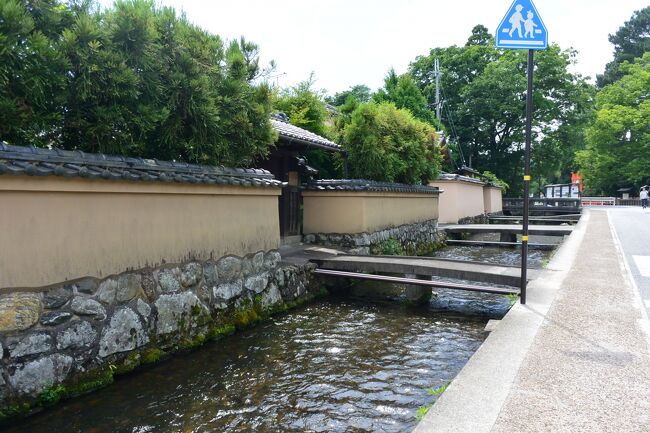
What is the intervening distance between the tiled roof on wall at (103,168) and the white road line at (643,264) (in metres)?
7.65

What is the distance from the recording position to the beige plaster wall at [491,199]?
2964 cm

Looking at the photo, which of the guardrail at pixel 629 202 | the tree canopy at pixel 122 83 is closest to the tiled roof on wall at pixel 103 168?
the tree canopy at pixel 122 83

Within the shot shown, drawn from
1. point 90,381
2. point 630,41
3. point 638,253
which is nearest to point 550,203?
point 638,253

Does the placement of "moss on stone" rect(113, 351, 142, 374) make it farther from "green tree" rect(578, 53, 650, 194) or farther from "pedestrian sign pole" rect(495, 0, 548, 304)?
"green tree" rect(578, 53, 650, 194)

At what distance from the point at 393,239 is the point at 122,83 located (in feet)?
32.9

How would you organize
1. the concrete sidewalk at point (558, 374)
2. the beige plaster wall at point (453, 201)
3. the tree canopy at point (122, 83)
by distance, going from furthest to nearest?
the beige plaster wall at point (453, 201) < the tree canopy at point (122, 83) < the concrete sidewalk at point (558, 374)

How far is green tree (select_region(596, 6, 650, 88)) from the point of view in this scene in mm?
47344

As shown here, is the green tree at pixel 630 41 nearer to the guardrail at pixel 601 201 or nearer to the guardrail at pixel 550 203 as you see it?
the guardrail at pixel 601 201

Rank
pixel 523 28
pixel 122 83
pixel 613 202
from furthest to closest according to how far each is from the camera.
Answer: pixel 613 202 < pixel 523 28 < pixel 122 83

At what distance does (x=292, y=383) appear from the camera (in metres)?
4.88

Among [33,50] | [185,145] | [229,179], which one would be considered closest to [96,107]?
[33,50]

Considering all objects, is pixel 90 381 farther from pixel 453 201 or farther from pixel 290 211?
pixel 453 201

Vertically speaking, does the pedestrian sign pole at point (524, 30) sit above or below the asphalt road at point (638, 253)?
above

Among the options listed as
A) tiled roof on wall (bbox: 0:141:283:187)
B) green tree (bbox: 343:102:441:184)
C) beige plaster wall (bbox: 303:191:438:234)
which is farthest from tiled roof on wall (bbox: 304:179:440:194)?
tiled roof on wall (bbox: 0:141:283:187)
